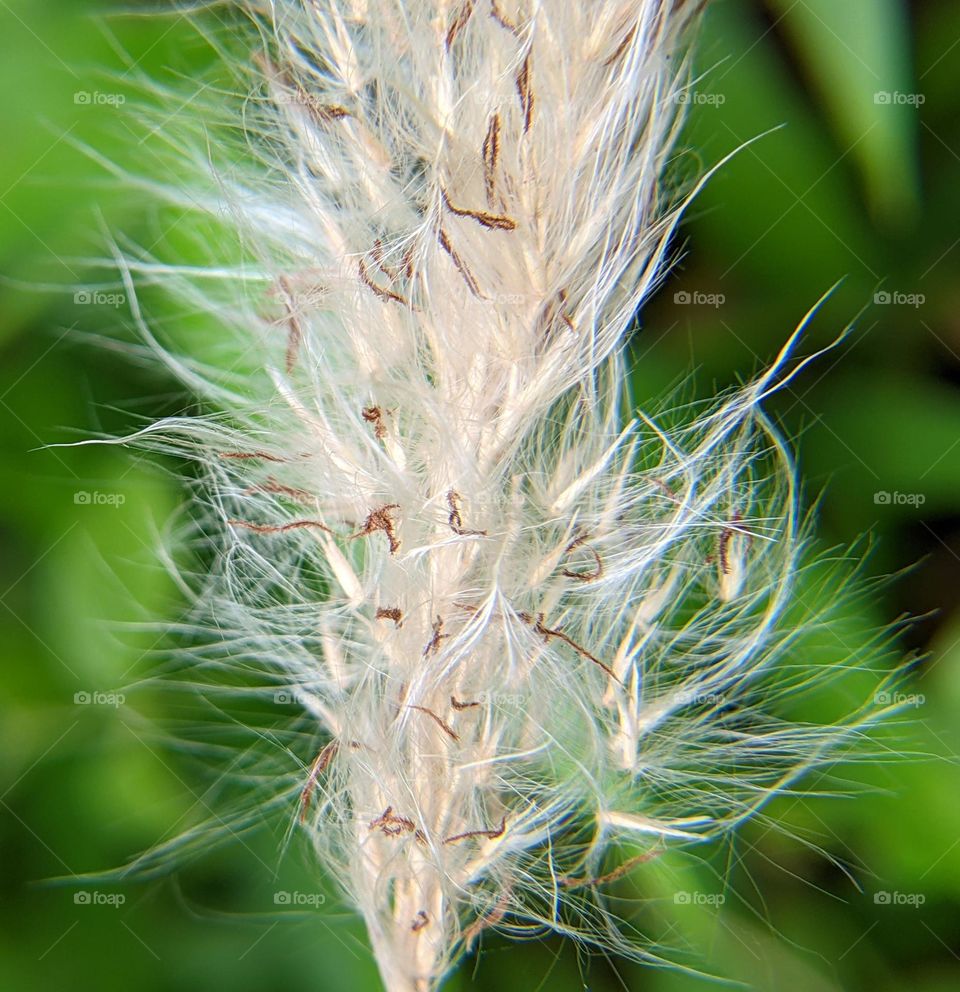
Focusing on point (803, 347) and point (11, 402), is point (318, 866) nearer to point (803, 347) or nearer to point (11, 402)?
point (11, 402)

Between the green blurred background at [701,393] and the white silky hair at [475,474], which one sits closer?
the white silky hair at [475,474]

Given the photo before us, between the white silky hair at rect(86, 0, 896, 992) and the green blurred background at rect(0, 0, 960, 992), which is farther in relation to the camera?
the green blurred background at rect(0, 0, 960, 992)

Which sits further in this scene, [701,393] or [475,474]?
[701,393]
